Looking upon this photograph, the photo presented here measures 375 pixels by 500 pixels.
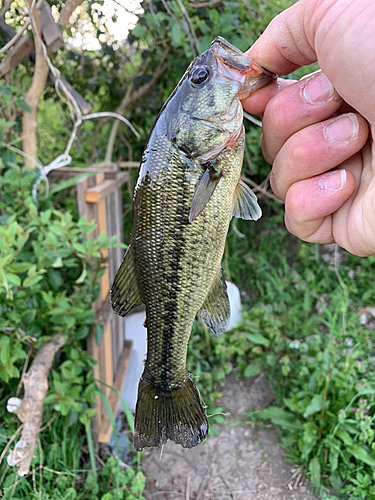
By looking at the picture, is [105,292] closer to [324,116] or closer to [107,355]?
[107,355]

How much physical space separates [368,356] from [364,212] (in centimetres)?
273

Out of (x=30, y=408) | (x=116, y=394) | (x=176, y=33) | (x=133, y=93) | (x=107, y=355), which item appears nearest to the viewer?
(x=30, y=408)

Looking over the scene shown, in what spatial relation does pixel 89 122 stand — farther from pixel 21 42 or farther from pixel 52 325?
pixel 52 325

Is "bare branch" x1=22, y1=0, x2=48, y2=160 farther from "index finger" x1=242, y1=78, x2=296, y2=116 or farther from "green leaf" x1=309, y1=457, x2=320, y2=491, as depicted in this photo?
"green leaf" x1=309, y1=457, x2=320, y2=491

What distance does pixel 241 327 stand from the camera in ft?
13.4

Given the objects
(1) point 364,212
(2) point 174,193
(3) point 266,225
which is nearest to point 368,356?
(3) point 266,225

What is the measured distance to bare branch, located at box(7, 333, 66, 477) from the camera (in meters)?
1.64

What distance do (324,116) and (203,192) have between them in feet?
1.82

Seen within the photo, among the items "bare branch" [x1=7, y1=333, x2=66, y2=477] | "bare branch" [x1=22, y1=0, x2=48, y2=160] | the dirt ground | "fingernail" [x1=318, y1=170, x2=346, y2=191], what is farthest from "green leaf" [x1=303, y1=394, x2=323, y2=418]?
"bare branch" [x1=22, y1=0, x2=48, y2=160]

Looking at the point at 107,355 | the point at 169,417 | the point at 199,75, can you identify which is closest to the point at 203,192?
the point at 199,75

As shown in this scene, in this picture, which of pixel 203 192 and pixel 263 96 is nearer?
pixel 203 192

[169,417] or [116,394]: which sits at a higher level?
[169,417]

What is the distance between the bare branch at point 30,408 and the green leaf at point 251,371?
2.21 metres

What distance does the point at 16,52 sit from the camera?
8.44 feet
